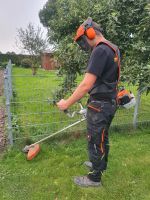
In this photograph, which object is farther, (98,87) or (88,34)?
(98,87)

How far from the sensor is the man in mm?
3582

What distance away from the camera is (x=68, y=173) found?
4668 mm

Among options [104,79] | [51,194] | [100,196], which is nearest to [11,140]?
[51,194]

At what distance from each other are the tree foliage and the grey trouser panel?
2.25m

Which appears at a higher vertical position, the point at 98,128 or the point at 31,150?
the point at 98,128

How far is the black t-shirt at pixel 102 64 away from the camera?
356 centimetres

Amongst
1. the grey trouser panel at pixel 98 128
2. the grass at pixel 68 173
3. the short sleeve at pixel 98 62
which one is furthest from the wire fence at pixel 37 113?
the short sleeve at pixel 98 62

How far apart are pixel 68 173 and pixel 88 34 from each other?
2.09m

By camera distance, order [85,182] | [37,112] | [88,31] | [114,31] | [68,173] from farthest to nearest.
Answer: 1. [114,31]
2. [37,112]
3. [68,173]
4. [85,182]
5. [88,31]

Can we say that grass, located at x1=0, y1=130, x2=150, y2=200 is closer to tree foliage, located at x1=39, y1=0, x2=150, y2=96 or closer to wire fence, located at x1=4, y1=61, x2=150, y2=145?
wire fence, located at x1=4, y1=61, x2=150, y2=145

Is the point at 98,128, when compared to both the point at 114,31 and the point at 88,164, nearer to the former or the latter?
the point at 88,164

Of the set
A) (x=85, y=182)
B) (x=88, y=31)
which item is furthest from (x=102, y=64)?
(x=85, y=182)

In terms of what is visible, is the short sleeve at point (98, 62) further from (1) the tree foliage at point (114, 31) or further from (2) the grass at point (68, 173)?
(1) the tree foliage at point (114, 31)

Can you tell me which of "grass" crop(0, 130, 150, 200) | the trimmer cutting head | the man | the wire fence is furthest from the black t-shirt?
the wire fence
